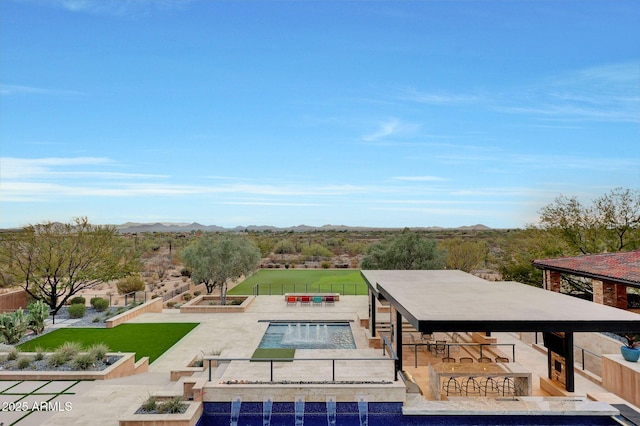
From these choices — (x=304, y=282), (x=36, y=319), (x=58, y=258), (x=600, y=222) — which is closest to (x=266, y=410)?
(x=36, y=319)

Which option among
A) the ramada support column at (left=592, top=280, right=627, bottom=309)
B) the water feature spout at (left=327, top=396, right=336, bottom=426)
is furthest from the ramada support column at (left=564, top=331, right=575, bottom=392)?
the ramada support column at (left=592, top=280, right=627, bottom=309)

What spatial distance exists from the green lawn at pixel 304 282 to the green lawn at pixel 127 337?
12.0 metres

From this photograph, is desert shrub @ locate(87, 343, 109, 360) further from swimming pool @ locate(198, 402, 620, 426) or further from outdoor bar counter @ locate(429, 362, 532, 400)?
outdoor bar counter @ locate(429, 362, 532, 400)

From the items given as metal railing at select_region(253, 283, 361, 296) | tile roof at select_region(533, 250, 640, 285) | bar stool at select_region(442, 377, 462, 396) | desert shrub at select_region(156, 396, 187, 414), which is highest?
tile roof at select_region(533, 250, 640, 285)

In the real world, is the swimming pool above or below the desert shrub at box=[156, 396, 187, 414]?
below

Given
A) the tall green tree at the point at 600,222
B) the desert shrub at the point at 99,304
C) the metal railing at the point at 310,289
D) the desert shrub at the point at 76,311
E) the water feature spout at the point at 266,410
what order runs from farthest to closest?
the metal railing at the point at 310,289
the tall green tree at the point at 600,222
the desert shrub at the point at 99,304
the desert shrub at the point at 76,311
the water feature spout at the point at 266,410

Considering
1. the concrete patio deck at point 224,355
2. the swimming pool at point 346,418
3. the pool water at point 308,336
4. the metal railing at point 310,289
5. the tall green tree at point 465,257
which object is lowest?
the metal railing at point 310,289

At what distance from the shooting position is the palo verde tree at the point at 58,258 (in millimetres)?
22141

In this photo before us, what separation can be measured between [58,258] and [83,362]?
12.2m

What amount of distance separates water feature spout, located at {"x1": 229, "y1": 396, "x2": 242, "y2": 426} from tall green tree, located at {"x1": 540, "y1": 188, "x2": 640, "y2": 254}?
24948mm

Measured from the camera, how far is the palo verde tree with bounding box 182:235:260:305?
2520 cm

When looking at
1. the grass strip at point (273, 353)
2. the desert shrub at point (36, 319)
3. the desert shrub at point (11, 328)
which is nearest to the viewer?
the grass strip at point (273, 353)

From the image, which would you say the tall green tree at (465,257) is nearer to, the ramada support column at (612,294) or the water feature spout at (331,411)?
the ramada support column at (612,294)

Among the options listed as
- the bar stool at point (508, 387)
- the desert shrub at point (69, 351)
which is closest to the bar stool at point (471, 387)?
the bar stool at point (508, 387)
